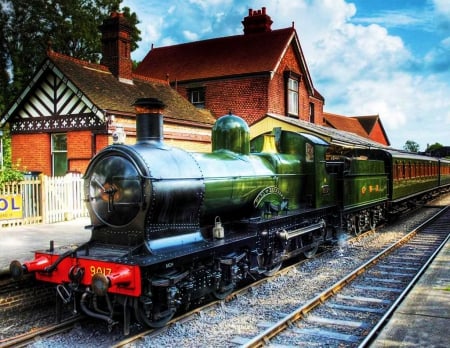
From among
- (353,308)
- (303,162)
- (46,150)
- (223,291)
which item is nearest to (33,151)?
(46,150)

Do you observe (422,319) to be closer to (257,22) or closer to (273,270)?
(273,270)

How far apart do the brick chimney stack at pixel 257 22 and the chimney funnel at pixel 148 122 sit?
19.9 meters

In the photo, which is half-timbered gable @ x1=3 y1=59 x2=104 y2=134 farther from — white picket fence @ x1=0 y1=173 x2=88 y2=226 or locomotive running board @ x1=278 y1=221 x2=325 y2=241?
locomotive running board @ x1=278 y1=221 x2=325 y2=241

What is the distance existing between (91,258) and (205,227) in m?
2.24

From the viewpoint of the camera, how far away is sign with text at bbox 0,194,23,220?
38.8 feet

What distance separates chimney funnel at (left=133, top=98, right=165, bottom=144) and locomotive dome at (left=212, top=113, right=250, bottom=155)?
1979 millimetres

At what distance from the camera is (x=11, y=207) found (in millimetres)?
12031

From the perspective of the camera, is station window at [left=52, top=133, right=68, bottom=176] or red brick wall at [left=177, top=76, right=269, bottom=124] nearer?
station window at [left=52, top=133, right=68, bottom=176]

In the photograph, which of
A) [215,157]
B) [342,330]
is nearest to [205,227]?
[215,157]

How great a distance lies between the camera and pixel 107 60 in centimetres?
1831

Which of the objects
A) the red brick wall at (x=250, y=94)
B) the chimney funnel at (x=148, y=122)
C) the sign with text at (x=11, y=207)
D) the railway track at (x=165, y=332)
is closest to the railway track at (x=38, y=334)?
the railway track at (x=165, y=332)

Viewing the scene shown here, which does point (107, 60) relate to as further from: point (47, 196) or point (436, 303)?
point (436, 303)

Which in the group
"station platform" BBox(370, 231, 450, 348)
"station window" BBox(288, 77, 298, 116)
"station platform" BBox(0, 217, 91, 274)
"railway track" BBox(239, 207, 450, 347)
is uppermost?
"station window" BBox(288, 77, 298, 116)

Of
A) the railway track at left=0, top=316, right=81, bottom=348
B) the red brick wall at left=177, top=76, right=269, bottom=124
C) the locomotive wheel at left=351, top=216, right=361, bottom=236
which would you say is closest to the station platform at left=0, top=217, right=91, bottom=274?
the railway track at left=0, top=316, right=81, bottom=348
